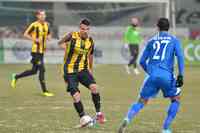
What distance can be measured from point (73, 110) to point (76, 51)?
2463mm

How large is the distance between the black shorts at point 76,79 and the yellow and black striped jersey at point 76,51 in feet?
0.25

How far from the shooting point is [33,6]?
3497 cm

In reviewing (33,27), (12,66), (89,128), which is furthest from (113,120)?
(12,66)

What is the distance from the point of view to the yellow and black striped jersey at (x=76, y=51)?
11.6 m

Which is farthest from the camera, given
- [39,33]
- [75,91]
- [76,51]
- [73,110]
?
[39,33]

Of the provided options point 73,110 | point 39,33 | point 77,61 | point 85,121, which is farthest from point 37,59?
point 85,121

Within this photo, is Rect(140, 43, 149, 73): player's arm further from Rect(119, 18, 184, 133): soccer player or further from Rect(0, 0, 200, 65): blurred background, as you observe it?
Rect(0, 0, 200, 65): blurred background

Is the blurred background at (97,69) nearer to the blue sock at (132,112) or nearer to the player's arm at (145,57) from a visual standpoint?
the blue sock at (132,112)

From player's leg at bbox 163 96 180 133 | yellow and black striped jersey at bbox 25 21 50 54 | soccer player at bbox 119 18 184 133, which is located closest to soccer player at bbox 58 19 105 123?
soccer player at bbox 119 18 184 133

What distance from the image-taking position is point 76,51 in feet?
38.0

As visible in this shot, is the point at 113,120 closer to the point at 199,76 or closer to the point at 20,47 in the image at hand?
the point at 199,76

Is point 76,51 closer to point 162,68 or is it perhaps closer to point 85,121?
point 85,121

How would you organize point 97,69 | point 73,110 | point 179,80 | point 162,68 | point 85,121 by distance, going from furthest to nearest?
point 97,69
point 73,110
point 85,121
point 162,68
point 179,80

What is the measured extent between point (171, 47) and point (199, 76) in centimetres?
1346
